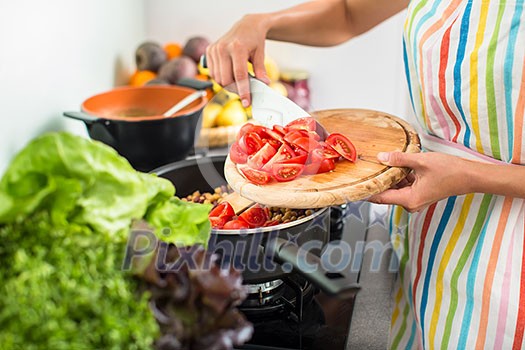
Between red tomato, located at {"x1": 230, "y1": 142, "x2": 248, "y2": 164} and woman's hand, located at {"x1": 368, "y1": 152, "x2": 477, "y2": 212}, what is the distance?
0.66 ft

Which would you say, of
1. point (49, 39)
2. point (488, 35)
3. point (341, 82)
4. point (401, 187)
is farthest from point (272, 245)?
point (341, 82)

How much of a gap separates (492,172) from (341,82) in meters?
1.21

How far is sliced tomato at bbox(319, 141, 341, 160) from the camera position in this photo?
0.96 m

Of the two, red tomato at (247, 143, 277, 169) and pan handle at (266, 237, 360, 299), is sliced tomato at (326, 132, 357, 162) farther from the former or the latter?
pan handle at (266, 237, 360, 299)

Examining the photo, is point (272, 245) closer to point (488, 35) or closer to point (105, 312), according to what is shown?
point (105, 312)

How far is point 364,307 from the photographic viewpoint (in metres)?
1.07

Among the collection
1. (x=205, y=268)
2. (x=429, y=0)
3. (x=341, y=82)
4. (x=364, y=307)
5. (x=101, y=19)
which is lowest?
(x=364, y=307)

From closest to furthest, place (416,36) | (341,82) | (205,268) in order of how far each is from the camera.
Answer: (205,268), (416,36), (341,82)

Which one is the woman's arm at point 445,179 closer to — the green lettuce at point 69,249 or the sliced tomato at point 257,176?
the sliced tomato at point 257,176

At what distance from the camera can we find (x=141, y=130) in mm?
1259

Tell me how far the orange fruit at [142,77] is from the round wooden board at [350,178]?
0.79 metres

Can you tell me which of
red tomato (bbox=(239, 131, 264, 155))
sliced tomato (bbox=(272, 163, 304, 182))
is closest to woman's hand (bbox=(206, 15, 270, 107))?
red tomato (bbox=(239, 131, 264, 155))

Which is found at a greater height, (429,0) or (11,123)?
(429,0)

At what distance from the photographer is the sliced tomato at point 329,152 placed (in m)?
0.96
